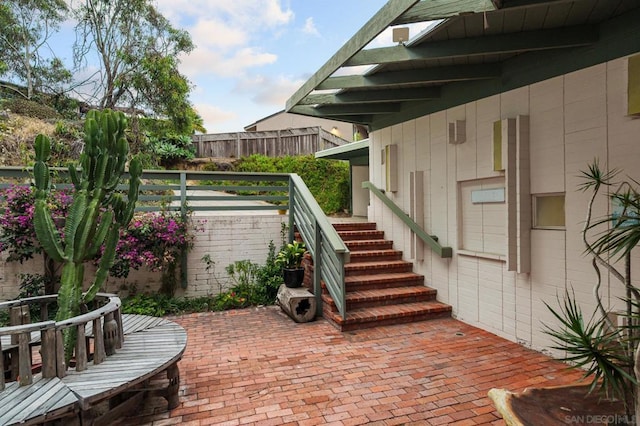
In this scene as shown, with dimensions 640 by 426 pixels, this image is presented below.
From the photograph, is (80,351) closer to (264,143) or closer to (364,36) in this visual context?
(364,36)

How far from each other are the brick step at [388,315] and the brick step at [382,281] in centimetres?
42

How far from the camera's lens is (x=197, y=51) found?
1052 centimetres

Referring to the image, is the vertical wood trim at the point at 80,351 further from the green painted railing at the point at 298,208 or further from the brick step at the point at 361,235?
the brick step at the point at 361,235

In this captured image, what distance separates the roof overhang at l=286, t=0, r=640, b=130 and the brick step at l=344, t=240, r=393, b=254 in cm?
238

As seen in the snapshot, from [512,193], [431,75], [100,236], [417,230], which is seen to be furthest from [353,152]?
[100,236]

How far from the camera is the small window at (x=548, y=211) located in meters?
3.62

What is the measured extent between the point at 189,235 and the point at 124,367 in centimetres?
336

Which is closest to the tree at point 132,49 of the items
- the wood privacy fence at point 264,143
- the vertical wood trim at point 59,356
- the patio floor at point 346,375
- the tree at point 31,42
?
the tree at point 31,42

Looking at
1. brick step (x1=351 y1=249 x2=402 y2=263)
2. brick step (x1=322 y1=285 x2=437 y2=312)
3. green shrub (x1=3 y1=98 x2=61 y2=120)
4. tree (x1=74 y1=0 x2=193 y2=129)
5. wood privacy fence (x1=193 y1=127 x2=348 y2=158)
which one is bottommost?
brick step (x1=322 y1=285 x2=437 y2=312)

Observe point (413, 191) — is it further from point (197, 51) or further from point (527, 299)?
point (197, 51)

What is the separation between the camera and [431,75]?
4188 mm

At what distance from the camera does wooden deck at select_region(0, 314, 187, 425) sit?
6.40ft

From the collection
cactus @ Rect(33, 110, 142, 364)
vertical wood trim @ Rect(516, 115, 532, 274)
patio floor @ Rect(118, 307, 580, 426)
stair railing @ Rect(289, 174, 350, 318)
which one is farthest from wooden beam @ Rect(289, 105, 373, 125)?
patio floor @ Rect(118, 307, 580, 426)

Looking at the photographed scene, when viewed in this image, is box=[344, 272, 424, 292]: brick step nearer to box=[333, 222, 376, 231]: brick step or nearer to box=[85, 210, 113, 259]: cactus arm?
box=[333, 222, 376, 231]: brick step
